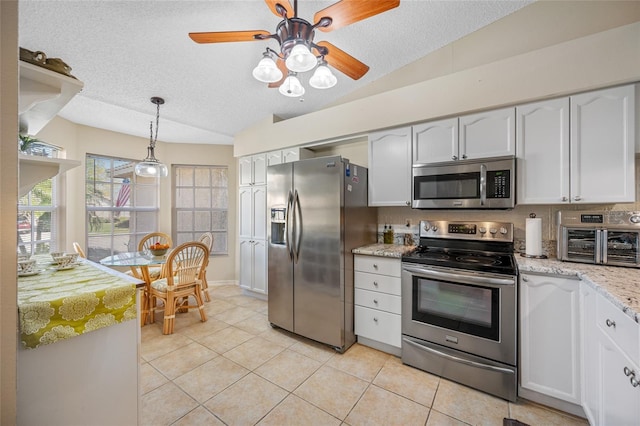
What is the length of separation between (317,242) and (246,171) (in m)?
2.04

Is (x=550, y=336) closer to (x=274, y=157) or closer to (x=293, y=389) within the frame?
(x=293, y=389)

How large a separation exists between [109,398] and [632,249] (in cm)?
313

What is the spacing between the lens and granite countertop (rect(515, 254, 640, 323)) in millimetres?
1100

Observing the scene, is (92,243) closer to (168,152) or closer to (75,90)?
(168,152)

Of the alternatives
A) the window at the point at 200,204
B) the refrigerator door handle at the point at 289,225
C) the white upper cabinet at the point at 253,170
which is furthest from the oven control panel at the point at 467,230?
the window at the point at 200,204

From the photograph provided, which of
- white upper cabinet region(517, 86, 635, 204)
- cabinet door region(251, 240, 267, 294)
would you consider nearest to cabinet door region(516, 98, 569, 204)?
white upper cabinet region(517, 86, 635, 204)

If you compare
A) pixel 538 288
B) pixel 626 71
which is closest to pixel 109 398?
pixel 538 288

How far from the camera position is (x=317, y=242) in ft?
8.25

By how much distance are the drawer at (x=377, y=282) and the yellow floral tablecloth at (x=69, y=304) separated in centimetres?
181

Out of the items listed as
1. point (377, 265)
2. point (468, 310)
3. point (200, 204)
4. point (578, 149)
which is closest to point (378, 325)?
point (377, 265)

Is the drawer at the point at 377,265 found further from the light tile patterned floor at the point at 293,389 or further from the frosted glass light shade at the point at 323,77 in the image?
the frosted glass light shade at the point at 323,77

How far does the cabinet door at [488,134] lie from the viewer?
212 centimetres

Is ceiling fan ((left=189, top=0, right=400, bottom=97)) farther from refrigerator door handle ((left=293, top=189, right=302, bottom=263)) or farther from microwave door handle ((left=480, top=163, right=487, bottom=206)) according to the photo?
microwave door handle ((left=480, top=163, right=487, bottom=206))

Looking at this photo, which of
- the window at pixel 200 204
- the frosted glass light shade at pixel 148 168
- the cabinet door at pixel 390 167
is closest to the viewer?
the cabinet door at pixel 390 167
